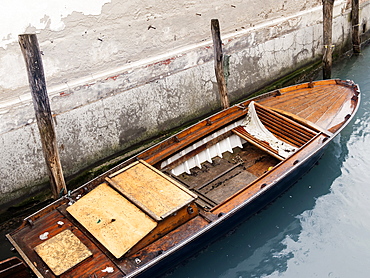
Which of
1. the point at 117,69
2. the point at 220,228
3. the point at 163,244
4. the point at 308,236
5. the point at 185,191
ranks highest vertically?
the point at 117,69

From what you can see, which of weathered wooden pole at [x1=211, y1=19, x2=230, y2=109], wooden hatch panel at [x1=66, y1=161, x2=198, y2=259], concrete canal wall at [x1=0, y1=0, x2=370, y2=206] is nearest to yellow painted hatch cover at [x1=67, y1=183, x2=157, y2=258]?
wooden hatch panel at [x1=66, y1=161, x2=198, y2=259]

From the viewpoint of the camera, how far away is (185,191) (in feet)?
13.9

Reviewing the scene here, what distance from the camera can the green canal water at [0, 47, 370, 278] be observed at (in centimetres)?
443

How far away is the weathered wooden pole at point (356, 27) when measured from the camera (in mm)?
8914

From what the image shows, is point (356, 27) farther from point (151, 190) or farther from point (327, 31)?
point (151, 190)

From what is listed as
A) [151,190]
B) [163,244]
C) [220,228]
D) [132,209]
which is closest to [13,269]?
[132,209]

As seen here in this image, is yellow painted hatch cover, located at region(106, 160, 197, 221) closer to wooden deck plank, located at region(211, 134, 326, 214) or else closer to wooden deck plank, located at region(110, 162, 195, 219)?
wooden deck plank, located at region(110, 162, 195, 219)

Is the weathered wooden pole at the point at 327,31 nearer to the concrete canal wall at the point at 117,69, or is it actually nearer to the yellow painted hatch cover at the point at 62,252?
the concrete canal wall at the point at 117,69

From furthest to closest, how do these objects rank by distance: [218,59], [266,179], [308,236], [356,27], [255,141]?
[356,27]
[218,59]
[255,141]
[308,236]
[266,179]

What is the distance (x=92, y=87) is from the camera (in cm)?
534

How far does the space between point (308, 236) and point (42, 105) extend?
3425 mm

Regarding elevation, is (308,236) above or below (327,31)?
below

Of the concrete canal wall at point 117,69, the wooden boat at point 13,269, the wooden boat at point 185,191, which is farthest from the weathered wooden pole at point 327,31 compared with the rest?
the wooden boat at point 13,269

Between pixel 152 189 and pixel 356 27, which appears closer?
pixel 152 189
